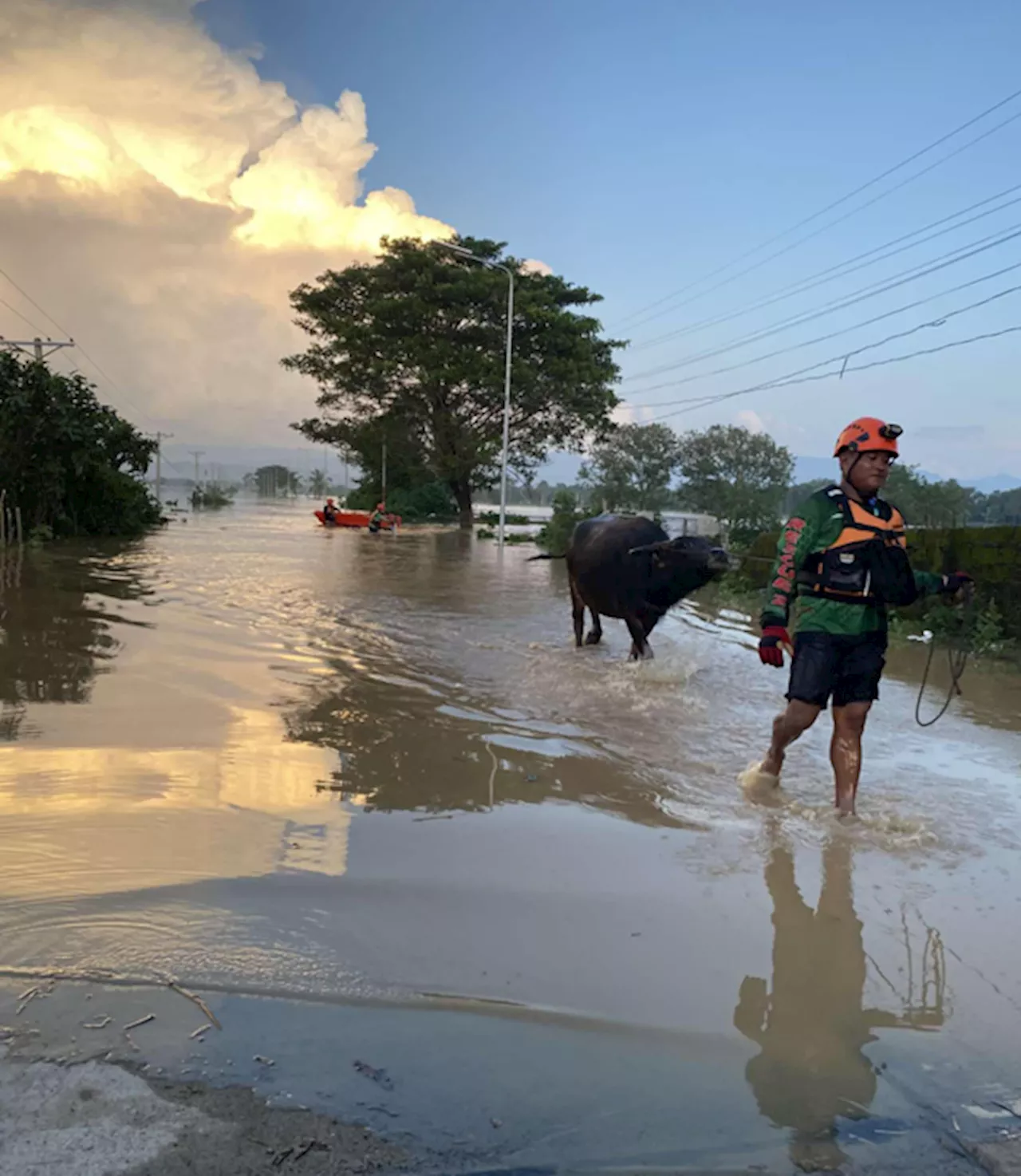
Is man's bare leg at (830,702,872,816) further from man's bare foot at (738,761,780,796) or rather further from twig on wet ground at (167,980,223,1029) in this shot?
twig on wet ground at (167,980,223,1029)

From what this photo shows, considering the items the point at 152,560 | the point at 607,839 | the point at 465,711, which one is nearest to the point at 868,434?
the point at 607,839

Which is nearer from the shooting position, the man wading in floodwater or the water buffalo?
the man wading in floodwater

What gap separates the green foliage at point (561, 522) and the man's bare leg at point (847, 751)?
22461 mm

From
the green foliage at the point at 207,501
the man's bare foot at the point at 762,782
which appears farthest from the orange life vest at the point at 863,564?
the green foliage at the point at 207,501

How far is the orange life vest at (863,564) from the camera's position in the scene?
423cm

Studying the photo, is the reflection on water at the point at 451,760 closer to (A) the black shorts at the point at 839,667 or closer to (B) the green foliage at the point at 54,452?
(A) the black shorts at the point at 839,667

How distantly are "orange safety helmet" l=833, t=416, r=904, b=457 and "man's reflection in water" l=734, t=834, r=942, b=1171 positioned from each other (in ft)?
6.28

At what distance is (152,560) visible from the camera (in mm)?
18172

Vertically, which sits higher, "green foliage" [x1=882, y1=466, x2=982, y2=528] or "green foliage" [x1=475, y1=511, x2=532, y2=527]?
"green foliage" [x1=882, y1=466, x2=982, y2=528]

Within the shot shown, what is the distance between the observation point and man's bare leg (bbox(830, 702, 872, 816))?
439cm

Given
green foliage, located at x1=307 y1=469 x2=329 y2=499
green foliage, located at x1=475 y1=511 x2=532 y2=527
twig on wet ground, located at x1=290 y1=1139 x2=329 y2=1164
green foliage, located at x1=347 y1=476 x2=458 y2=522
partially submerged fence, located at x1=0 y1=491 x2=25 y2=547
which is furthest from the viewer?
green foliage, located at x1=307 y1=469 x2=329 y2=499

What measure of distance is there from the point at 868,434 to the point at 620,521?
5067 mm

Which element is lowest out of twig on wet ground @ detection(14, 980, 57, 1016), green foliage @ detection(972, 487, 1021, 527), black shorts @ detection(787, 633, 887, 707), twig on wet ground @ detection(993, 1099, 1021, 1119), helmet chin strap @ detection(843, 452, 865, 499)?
twig on wet ground @ detection(993, 1099, 1021, 1119)

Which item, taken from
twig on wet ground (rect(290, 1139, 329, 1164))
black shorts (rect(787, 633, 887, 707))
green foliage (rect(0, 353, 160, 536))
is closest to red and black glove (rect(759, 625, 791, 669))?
black shorts (rect(787, 633, 887, 707))
